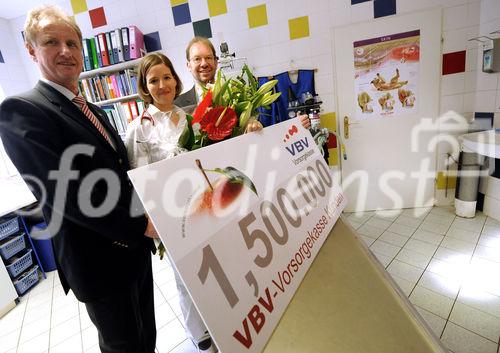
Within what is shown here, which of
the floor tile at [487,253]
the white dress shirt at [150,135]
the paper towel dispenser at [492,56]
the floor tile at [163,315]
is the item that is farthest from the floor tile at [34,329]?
the paper towel dispenser at [492,56]

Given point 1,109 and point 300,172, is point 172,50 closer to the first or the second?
point 1,109

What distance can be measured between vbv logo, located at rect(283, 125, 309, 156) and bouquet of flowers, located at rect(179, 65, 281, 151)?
126 mm

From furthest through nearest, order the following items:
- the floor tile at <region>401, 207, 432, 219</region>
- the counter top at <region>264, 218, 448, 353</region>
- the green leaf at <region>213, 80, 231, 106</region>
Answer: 1. the floor tile at <region>401, 207, 432, 219</region>
2. the green leaf at <region>213, 80, 231, 106</region>
3. the counter top at <region>264, 218, 448, 353</region>

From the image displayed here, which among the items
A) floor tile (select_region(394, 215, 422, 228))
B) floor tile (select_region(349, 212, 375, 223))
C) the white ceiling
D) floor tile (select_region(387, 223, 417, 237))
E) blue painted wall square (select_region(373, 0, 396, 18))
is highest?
the white ceiling

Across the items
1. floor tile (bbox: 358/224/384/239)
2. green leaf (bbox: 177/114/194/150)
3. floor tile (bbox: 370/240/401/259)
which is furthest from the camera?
floor tile (bbox: 358/224/384/239)

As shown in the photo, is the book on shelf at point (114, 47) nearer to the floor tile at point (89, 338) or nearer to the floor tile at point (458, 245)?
the floor tile at point (89, 338)

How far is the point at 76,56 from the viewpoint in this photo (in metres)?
0.95

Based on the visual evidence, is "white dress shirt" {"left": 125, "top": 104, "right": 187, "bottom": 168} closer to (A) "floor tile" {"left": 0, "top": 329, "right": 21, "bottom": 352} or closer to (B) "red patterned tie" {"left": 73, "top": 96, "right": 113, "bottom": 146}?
(B) "red patterned tie" {"left": 73, "top": 96, "right": 113, "bottom": 146}

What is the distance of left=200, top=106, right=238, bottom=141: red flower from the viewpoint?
0.71 metres

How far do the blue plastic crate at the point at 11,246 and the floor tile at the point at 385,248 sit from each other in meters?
3.38

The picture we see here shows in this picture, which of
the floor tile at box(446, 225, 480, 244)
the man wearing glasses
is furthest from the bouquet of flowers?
the floor tile at box(446, 225, 480, 244)

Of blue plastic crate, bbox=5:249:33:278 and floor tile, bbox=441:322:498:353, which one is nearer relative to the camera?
floor tile, bbox=441:322:498:353

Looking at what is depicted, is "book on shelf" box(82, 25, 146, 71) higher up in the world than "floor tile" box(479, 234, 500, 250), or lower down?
higher up

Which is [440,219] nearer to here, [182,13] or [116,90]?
[182,13]
